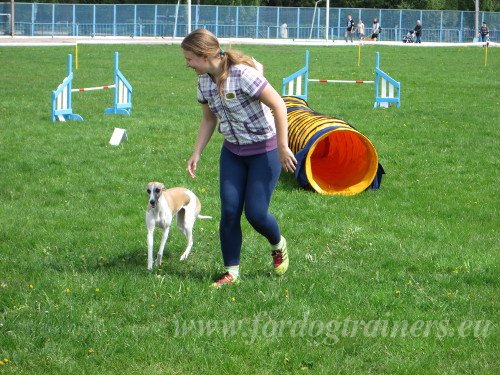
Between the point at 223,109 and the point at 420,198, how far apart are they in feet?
15.4

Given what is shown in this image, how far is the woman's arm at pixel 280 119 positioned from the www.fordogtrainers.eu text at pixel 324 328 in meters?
1.14

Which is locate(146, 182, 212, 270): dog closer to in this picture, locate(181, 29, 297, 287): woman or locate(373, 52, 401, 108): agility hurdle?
locate(181, 29, 297, 287): woman

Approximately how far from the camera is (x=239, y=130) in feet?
22.5

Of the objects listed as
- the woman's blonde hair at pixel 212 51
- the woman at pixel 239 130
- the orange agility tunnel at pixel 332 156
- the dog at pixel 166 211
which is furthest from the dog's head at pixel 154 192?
the orange agility tunnel at pixel 332 156

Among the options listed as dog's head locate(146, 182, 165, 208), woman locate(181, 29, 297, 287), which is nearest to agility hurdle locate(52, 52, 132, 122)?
dog's head locate(146, 182, 165, 208)

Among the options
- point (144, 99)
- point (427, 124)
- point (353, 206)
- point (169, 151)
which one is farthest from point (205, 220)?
point (144, 99)

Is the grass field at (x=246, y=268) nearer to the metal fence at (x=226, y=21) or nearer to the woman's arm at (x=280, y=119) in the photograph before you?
the woman's arm at (x=280, y=119)

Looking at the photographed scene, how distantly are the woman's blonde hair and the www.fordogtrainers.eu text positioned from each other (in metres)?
1.68

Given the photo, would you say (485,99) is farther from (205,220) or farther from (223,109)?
(223,109)

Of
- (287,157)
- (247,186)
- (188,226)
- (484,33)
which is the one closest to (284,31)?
(484,33)

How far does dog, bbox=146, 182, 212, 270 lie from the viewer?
749 centimetres

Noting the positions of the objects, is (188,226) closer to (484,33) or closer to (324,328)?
(324,328)

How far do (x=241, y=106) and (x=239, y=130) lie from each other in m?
0.18

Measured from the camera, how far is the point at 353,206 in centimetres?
1038
